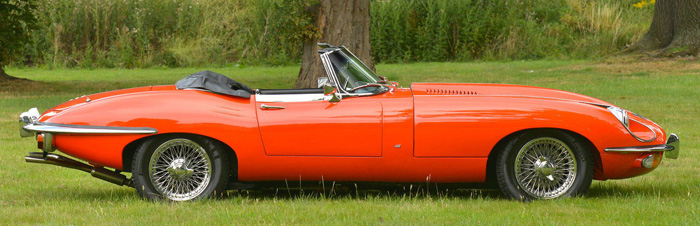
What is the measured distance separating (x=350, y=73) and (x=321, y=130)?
541 millimetres

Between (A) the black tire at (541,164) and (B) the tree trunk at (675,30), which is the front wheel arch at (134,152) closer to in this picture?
(A) the black tire at (541,164)

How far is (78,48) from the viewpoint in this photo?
23.0 m

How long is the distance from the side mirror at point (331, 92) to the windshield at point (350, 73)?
0.07m

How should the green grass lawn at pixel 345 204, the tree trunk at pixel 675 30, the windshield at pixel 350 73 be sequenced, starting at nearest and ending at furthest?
1. the green grass lawn at pixel 345 204
2. the windshield at pixel 350 73
3. the tree trunk at pixel 675 30

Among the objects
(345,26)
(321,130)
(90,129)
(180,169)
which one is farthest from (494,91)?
(345,26)

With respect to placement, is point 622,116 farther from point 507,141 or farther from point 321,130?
point 321,130

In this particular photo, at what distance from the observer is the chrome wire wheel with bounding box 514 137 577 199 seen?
563cm

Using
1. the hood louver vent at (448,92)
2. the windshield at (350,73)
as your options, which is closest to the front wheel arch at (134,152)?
the windshield at (350,73)

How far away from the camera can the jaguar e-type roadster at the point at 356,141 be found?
559 centimetres

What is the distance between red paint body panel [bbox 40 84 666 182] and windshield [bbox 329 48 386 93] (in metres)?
0.15

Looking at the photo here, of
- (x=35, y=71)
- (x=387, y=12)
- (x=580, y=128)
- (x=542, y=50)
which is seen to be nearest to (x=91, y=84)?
(x=35, y=71)

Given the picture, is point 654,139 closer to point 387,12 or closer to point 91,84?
point 91,84

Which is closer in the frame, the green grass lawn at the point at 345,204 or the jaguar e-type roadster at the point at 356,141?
the green grass lawn at the point at 345,204

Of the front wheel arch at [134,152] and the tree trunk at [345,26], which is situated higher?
the tree trunk at [345,26]
